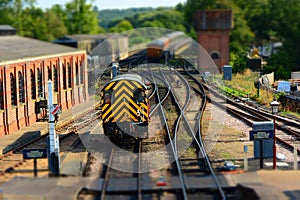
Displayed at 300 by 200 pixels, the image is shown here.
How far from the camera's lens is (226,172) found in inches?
562

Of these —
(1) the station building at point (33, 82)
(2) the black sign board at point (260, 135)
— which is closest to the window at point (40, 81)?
(1) the station building at point (33, 82)

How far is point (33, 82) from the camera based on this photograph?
27.3 metres

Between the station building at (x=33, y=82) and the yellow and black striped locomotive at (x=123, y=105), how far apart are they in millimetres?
2282

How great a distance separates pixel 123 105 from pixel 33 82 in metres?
10.9

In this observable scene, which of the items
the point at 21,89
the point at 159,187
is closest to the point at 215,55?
the point at 21,89

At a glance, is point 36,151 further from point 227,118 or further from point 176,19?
point 176,19

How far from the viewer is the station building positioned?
23.3 m

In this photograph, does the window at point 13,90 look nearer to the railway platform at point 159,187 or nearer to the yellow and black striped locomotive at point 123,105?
the yellow and black striped locomotive at point 123,105

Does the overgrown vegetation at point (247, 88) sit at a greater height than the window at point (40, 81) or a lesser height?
lesser

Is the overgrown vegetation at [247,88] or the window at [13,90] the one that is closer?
the window at [13,90]

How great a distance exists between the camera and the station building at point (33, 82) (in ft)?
76.4

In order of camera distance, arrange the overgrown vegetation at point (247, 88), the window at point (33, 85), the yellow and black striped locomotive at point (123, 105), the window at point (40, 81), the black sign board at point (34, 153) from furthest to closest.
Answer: the overgrown vegetation at point (247, 88) < the window at point (40, 81) < the window at point (33, 85) < the yellow and black striped locomotive at point (123, 105) < the black sign board at point (34, 153)

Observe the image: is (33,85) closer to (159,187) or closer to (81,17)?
(159,187)

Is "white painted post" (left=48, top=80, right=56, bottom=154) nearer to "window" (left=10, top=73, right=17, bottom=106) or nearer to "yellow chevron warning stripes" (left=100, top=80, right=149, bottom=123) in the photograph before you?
"yellow chevron warning stripes" (left=100, top=80, right=149, bottom=123)
